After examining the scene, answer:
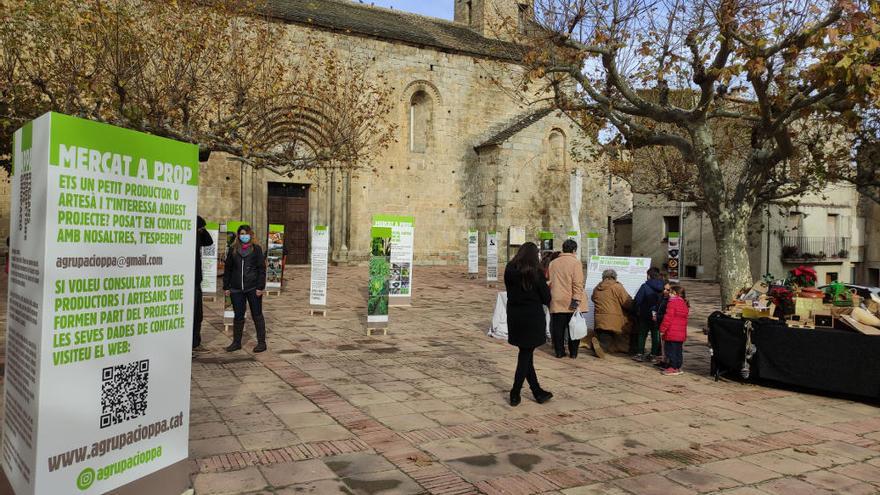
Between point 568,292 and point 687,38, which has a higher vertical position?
point 687,38

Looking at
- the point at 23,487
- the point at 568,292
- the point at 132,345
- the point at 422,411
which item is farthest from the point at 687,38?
the point at 23,487

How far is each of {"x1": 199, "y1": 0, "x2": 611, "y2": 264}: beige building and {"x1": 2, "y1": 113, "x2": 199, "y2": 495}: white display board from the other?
20.9m

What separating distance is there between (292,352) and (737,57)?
7715mm

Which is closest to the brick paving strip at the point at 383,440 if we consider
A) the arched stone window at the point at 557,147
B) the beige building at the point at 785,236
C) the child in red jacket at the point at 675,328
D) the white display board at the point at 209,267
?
the child in red jacket at the point at 675,328

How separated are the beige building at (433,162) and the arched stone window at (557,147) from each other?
1.9 inches

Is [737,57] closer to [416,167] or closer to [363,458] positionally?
[363,458]

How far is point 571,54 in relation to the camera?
1154 centimetres

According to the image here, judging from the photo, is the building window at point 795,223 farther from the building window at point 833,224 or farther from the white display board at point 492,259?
the white display board at point 492,259

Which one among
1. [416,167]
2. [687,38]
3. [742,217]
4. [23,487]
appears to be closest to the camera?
[23,487]

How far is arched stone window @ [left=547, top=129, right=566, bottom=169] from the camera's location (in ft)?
96.3

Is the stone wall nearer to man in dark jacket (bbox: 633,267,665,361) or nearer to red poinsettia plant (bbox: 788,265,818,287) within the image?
man in dark jacket (bbox: 633,267,665,361)

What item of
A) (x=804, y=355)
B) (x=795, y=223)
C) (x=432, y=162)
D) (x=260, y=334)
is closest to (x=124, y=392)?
(x=260, y=334)

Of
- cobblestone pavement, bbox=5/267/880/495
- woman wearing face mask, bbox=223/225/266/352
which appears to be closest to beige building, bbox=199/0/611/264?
woman wearing face mask, bbox=223/225/266/352

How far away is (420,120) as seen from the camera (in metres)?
27.7
